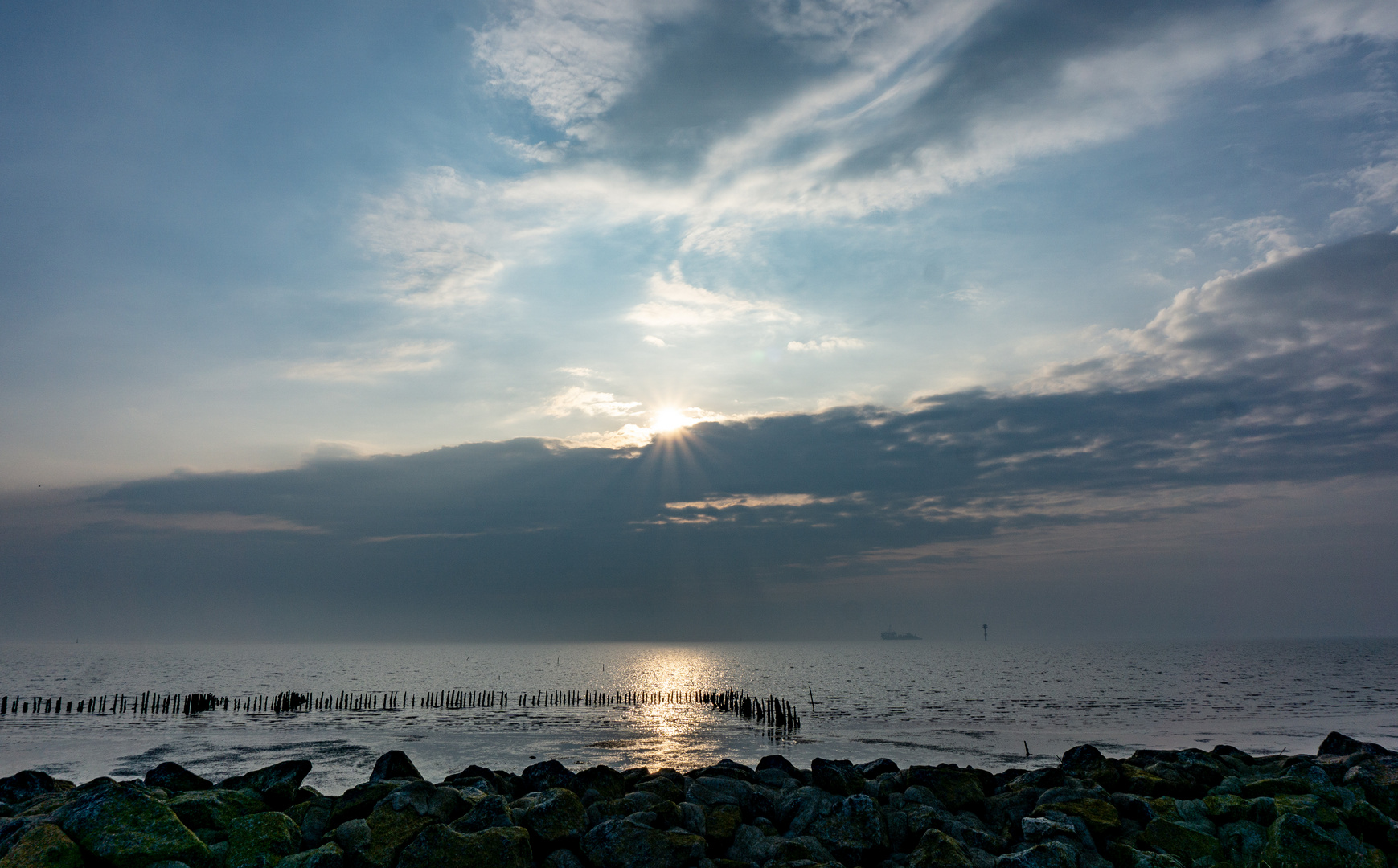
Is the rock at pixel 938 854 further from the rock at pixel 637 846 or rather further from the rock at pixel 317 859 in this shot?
the rock at pixel 317 859

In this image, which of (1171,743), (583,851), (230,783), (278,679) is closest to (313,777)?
(230,783)

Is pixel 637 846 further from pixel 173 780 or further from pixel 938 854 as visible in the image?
pixel 173 780

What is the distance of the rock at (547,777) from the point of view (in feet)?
61.1

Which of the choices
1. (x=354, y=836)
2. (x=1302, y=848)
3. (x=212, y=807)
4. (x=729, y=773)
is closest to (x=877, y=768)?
(x=729, y=773)

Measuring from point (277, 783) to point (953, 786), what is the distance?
15.2 meters

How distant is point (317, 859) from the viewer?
12.1 m

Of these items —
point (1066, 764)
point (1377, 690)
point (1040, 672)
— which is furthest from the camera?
point (1040, 672)

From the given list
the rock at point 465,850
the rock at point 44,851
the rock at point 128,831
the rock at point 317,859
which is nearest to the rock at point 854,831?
the rock at point 465,850

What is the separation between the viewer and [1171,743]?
42.0m

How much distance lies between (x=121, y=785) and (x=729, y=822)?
36.8 ft

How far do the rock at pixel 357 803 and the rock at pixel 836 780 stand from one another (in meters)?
9.83

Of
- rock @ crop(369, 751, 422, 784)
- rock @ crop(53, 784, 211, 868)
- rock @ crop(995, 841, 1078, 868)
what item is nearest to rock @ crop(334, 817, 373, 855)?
rock @ crop(53, 784, 211, 868)

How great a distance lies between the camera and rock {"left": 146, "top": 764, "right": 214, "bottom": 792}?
17609 mm

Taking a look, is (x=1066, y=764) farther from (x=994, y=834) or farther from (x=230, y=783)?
(x=230, y=783)
